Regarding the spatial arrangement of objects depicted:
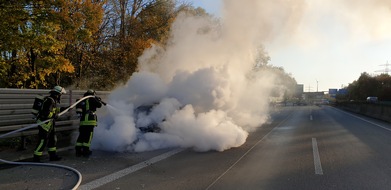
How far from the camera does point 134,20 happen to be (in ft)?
79.4

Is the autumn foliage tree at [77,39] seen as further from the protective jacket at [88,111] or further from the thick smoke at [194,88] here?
the protective jacket at [88,111]

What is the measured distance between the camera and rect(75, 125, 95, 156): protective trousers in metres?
8.58

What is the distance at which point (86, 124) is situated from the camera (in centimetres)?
870

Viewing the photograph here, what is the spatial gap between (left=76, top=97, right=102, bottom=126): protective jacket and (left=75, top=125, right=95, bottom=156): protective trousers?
0.12m

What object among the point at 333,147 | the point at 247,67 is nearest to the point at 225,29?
the point at 247,67

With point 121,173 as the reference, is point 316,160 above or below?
above

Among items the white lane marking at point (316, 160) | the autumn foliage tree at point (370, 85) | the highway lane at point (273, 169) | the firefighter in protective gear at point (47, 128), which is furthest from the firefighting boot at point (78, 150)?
the autumn foliage tree at point (370, 85)

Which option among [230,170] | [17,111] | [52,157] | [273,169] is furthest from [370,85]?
[52,157]

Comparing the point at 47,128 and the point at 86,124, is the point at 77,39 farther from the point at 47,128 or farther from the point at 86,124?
the point at 47,128

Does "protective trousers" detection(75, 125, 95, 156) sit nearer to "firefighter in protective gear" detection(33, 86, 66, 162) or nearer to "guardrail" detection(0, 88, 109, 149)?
"firefighter in protective gear" detection(33, 86, 66, 162)

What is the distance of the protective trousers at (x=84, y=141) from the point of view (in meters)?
8.58

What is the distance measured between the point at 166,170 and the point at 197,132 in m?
2.89

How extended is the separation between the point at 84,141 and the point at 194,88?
3789 millimetres

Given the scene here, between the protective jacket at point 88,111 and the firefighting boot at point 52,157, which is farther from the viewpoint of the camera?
the protective jacket at point 88,111
